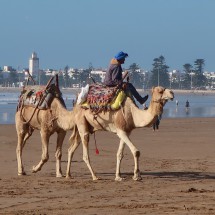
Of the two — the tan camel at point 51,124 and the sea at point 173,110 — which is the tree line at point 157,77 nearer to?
the sea at point 173,110

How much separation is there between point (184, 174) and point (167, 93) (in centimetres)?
210

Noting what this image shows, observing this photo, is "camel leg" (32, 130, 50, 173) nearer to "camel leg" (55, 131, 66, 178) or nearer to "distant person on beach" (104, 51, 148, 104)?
"camel leg" (55, 131, 66, 178)

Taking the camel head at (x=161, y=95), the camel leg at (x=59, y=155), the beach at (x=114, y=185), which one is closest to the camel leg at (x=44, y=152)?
the beach at (x=114, y=185)

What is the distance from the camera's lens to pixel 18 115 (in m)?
15.4

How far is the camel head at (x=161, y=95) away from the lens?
13.5 metres

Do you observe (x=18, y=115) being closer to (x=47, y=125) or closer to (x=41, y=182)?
(x=47, y=125)

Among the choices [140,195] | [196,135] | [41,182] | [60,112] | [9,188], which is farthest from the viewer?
[196,135]

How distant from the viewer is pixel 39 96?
14984 mm

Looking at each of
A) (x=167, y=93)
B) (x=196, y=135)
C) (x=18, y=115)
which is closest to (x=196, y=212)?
(x=167, y=93)

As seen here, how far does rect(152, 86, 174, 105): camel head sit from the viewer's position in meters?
13.5

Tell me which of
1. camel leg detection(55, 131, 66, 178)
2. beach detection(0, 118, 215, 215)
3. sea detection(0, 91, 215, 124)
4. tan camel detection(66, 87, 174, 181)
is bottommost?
sea detection(0, 91, 215, 124)

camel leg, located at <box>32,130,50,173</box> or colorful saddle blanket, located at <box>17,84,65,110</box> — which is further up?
colorful saddle blanket, located at <box>17,84,65,110</box>

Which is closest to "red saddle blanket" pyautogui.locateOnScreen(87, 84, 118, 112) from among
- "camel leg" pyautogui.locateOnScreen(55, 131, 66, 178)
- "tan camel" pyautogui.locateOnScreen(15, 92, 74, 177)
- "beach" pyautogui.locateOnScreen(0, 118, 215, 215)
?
"tan camel" pyautogui.locateOnScreen(15, 92, 74, 177)

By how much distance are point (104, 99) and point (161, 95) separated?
1.21 m
